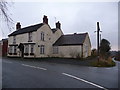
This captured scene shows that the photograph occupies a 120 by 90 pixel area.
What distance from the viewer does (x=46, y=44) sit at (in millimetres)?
36188

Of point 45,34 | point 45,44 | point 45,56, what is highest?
point 45,34

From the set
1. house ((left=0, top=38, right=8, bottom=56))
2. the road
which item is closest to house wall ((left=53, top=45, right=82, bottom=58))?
house ((left=0, top=38, right=8, bottom=56))

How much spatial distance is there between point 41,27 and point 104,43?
22812 mm

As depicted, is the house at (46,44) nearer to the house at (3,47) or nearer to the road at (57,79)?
the house at (3,47)

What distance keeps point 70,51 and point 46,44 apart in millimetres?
5920

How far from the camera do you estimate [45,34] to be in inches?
1417

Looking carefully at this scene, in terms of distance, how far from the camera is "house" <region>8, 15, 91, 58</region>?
111 ft

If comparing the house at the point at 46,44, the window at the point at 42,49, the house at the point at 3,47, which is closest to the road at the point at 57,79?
the house at the point at 46,44

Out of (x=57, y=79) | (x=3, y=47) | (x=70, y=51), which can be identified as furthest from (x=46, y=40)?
(x=57, y=79)

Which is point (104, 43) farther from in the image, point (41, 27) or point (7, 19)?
point (7, 19)

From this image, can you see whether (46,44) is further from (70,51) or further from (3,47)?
(3,47)

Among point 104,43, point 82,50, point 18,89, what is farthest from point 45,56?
point 18,89

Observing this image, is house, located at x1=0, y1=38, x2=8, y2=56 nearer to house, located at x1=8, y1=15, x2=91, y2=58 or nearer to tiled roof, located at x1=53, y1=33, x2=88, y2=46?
house, located at x1=8, y1=15, x2=91, y2=58

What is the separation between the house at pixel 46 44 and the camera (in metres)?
33.9
